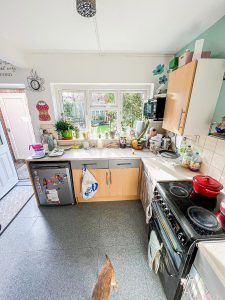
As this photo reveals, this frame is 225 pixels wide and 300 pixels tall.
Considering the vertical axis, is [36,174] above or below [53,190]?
above

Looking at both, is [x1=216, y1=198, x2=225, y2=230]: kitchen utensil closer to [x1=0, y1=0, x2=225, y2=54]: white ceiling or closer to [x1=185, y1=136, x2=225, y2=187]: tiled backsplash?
[x1=185, y1=136, x2=225, y2=187]: tiled backsplash

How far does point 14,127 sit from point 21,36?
2.57 meters

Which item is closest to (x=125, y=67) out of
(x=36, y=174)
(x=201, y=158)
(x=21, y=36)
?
(x=21, y=36)

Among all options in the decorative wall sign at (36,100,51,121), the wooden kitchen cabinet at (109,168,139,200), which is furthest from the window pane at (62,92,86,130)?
the wooden kitchen cabinet at (109,168,139,200)

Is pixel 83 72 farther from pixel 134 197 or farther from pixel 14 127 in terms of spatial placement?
pixel 14 127

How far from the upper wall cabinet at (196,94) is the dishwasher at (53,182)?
1590mm

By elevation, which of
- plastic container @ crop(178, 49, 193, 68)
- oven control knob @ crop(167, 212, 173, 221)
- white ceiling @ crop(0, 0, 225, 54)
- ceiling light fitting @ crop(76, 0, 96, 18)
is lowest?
oven control knob @ crop(167, 212, 173, 221)

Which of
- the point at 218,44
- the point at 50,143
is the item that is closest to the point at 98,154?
the point at 50,143

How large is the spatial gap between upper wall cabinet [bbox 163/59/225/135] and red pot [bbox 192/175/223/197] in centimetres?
54

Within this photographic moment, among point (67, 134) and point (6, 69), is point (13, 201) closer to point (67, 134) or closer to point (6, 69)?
point (67, 134)

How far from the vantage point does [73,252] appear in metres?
1.50

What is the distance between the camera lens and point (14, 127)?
3.50 m

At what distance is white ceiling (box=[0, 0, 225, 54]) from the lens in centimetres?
109

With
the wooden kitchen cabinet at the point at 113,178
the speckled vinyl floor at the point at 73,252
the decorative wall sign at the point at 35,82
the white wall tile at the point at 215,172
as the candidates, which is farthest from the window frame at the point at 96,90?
the speckled vinyl floor at the point at 73,252
